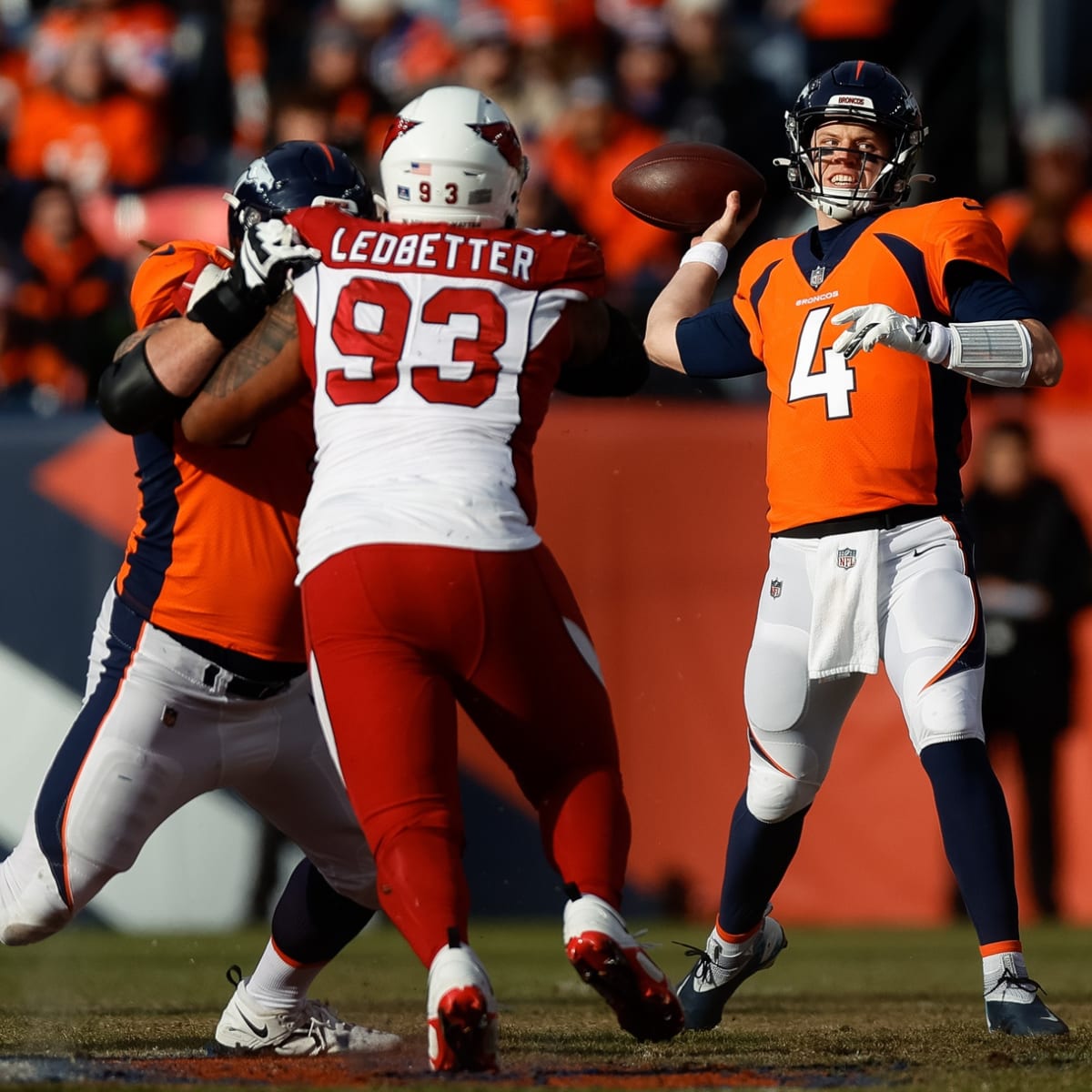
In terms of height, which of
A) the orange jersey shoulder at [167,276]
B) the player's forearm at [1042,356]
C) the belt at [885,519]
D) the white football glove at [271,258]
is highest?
the white football glove at [271,258]

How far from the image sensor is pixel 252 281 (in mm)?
3756

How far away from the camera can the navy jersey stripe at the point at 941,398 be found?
4590 mm

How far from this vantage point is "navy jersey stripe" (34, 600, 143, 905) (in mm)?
4172

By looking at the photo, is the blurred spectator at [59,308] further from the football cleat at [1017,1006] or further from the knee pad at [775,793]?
the football cleat at [1017,1006]

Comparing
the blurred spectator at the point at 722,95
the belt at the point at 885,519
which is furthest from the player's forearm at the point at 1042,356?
the blurred spectator at the point at 722,95

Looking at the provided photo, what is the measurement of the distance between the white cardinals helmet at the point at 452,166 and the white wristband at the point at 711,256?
1.15 metres

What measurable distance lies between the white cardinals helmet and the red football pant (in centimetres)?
71

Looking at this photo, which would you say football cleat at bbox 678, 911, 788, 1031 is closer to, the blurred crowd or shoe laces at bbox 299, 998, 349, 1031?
shoe laces at bbox 299, 998, 349, 1031

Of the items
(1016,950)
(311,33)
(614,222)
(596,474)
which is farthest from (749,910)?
(311,33)

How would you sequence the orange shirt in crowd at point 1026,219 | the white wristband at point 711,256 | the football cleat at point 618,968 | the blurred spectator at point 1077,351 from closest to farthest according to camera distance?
the football cleat at point 618,968 → the white wristband at point 711,256 → the blurred spectator at point 1077,351 → the orange shirt in crowd at point 1026,219

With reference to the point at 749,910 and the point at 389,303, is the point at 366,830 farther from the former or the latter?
the point at 749,910

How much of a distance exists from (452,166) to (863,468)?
4.33 ft

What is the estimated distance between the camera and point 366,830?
11.8 feet

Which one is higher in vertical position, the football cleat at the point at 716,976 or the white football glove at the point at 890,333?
the white football glove at the point at 890,333
